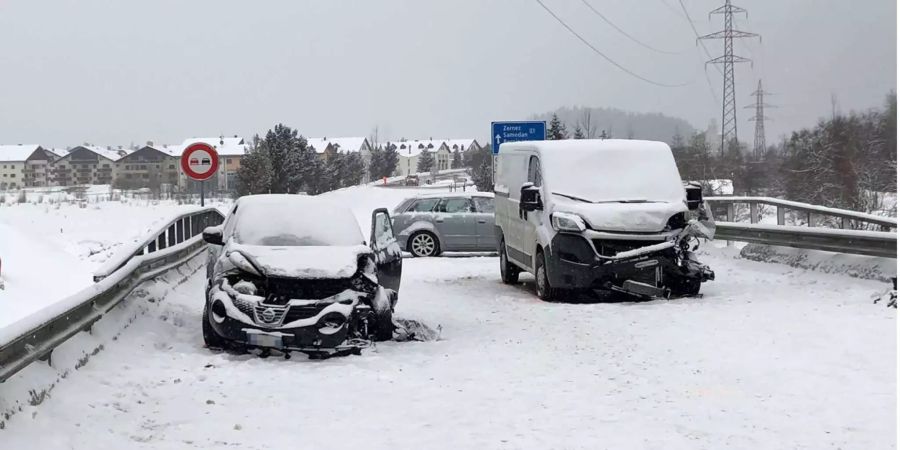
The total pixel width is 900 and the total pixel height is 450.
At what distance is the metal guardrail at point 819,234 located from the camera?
1191 centimetres

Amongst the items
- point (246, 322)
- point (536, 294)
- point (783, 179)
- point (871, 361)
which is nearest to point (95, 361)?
point (246, 322)

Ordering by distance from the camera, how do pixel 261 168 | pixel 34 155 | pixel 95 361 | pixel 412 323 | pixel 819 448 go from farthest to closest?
pixel 34 155 < pixel 261 168 < pixel 412 323 < pixel 95 361 < pixel 819 448

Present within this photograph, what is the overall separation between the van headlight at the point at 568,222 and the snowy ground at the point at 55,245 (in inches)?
275

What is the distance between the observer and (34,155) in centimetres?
13700

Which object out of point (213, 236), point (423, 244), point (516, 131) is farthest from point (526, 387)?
point (516, 131)

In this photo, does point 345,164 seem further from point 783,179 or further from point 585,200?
point 585,200

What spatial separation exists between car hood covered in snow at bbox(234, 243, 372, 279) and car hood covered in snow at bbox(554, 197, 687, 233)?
359 centimetres

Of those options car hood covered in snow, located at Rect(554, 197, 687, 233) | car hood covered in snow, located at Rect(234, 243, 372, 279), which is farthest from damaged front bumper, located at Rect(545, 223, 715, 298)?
car hood covered in snow, located at Rect(234, 243, 372, 279)

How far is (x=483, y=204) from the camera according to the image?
21.0 metres

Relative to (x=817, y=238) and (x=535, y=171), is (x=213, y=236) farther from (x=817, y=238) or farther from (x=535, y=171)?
(x=817, y=238)

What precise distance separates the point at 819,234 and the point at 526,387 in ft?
26.2

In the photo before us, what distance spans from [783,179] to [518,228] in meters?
39.0

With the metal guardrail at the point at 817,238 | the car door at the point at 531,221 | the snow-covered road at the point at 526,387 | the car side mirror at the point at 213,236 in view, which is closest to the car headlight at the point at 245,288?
the snow-covered road at the point at 526,387

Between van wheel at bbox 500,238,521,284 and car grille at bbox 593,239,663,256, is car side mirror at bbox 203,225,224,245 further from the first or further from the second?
van wheel at bbox 500,238,521,284
